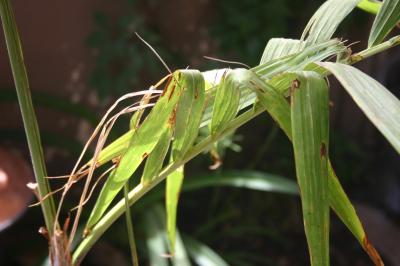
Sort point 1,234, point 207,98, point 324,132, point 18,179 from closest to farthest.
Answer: point 324,132 → point 207,98 → point 18,179 → point 1,234

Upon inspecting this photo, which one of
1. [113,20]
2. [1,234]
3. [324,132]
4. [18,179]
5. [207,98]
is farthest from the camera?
[113,20]

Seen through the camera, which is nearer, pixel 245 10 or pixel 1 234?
pixel 1 234

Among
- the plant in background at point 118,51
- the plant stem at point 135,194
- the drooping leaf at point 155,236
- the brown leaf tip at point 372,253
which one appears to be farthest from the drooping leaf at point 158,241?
the brown leaf tip at point 372,253

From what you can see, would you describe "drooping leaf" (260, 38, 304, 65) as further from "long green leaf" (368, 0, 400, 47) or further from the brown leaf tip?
the brown leaf tip

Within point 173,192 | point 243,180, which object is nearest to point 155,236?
point 243,180

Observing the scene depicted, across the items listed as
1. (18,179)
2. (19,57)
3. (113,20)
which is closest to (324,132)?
(19,57)

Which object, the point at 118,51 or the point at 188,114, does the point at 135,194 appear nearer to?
the point at 188,114

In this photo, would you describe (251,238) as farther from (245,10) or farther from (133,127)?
(133,127)
